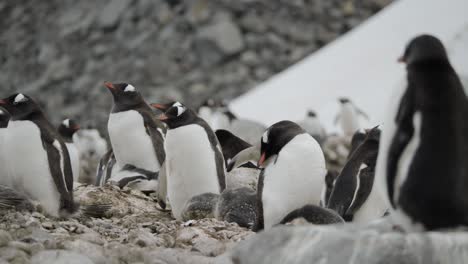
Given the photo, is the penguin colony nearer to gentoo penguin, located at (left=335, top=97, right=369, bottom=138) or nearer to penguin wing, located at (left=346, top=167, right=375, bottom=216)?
penguin wing, located at (left=346, top=167, right=375, bottom=216)

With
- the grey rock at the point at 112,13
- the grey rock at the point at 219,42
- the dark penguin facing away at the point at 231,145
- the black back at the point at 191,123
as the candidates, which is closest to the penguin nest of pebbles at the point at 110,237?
the black back at the point at 191,123

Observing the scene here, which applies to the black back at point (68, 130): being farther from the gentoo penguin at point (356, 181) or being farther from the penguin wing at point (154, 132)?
the gentoo penguin at point (356, 181)

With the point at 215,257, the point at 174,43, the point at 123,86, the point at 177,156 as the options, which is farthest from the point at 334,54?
→ the point at 215,257

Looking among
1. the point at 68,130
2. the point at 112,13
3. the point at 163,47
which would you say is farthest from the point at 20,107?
the point at 112,13

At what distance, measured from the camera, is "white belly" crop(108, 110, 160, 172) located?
24.6ft

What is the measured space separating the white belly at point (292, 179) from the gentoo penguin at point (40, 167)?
1428 mm

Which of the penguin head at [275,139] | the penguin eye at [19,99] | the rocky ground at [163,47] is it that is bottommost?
the rocky ground at [163,47]

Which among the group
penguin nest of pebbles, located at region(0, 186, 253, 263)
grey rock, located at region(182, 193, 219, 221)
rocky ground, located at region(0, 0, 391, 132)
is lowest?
rocky ground, located at region(0, 0, 391, 132)

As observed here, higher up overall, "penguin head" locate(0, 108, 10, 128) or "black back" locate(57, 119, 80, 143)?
"penguin head" locate(0, 108, 10, 128)

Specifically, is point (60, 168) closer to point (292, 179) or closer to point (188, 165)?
point (188, 165)

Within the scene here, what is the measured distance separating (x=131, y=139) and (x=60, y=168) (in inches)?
73.6

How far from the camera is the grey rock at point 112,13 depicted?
29.7 meters

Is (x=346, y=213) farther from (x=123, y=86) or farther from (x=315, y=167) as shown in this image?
(x=123, y=86)

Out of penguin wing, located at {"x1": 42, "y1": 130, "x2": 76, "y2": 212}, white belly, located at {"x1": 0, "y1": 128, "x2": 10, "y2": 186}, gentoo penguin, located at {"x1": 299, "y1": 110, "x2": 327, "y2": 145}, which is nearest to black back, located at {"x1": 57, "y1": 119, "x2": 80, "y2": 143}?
white belly, located at {"x1": 0, "y1": 128, "x2": 10, "y2": 186}
